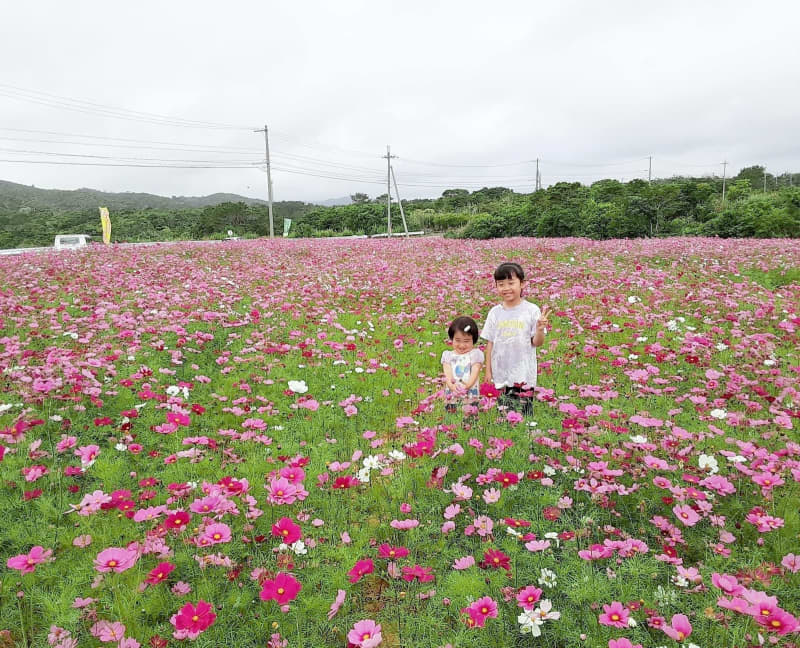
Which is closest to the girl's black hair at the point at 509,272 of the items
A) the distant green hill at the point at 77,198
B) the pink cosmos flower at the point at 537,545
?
the pink cosmos flower at the point at 537,545

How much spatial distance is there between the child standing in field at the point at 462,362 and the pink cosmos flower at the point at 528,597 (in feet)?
6.29

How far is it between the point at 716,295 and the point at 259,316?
7961 mm

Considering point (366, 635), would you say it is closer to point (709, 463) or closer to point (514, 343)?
point (709, 463)

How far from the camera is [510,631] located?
7.49 ft

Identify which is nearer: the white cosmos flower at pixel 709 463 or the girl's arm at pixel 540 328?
the white cosmos flower at pixel 709 463

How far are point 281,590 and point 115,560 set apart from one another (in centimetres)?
79

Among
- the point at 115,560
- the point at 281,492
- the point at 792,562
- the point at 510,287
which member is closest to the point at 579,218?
the point at 510,287

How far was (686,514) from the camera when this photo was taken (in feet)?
8.71

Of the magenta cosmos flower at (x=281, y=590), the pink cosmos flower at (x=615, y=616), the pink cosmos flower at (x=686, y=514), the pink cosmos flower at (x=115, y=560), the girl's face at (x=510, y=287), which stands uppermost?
the girl's face at (x=510, y=287)

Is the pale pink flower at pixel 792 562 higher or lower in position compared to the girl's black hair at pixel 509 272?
lower

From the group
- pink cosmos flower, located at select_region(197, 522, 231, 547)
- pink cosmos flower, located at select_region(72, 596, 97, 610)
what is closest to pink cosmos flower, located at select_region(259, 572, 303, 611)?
pink cosmos flower, located at select_region(197, 522, 231, 547)

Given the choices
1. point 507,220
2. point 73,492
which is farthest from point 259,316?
point 507,220

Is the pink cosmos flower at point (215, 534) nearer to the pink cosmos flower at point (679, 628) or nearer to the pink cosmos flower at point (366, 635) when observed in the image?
the pink cosmos flower at point (366, 635)

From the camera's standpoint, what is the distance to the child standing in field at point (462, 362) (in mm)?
4137
